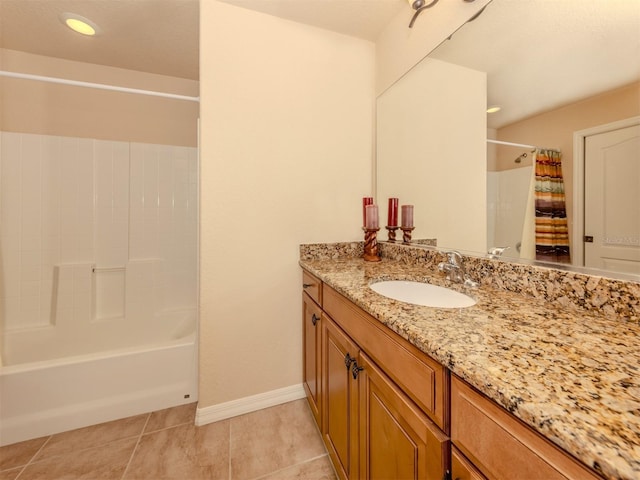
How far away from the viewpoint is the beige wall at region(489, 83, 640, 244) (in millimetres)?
698

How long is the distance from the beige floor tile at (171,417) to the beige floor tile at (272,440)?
0.87 ft

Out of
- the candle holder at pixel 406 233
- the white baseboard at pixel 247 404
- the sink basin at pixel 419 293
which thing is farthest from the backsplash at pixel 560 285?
the white baseboard at pixel 247 404

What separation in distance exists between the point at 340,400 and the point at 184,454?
846 mm

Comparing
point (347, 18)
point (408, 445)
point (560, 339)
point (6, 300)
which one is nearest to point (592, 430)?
point (560, 339)

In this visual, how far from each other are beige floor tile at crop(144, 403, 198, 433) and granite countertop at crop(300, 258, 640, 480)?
1.33m

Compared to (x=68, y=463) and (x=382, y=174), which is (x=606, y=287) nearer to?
(x=382, y=174)

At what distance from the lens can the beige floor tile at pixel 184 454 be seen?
45.2 inches

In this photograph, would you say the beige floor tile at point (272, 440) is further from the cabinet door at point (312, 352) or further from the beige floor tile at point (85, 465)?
the beige floor tile at point (85, 465)

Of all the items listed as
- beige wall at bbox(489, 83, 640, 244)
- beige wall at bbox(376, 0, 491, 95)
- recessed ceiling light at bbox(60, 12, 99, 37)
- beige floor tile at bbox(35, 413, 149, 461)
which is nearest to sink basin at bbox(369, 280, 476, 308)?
beige wall at bbox(489, 83, 640, 244)

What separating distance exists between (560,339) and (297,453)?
123cm

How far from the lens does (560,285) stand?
2.54ft

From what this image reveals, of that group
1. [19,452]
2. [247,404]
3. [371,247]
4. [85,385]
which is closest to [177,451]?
[247,404]

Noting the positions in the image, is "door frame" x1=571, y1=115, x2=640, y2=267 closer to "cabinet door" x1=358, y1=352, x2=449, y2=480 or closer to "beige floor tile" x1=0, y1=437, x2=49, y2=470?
"cabinet door" x1=358, y1=352, x2=449, y2=480

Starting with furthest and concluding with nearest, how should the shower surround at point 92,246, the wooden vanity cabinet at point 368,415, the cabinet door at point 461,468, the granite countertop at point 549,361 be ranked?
1. the shower surround at point 92,246
2. the wooden vanity cabinet at point 368,415
3. the cabinet door at point 461,468
4. the granite countertop at point 549,361
